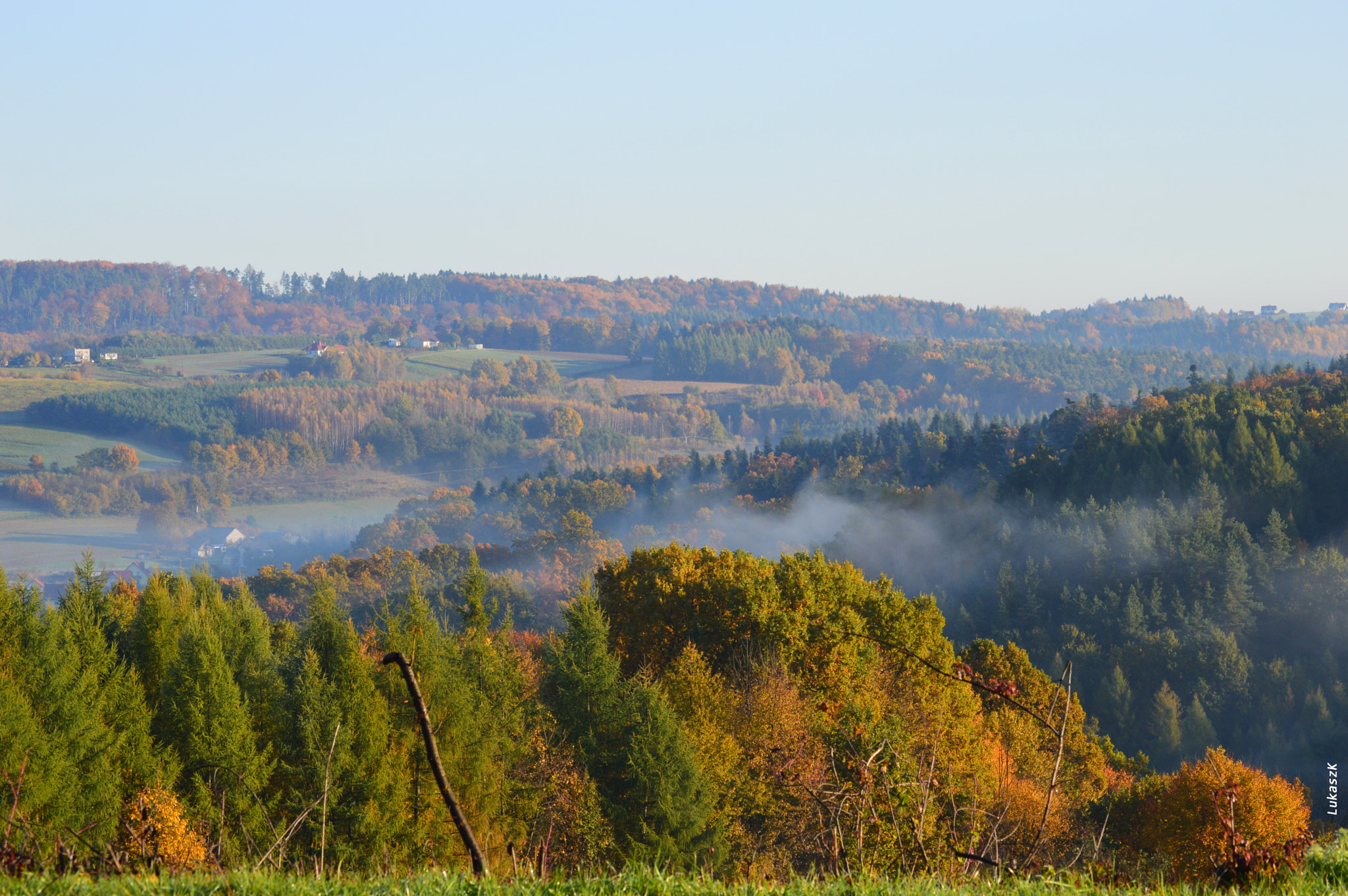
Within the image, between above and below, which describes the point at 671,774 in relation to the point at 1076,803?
above

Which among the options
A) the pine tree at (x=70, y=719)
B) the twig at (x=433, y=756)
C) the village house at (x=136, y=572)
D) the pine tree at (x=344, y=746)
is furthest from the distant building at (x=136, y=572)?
the twig at (x=433, y=756)

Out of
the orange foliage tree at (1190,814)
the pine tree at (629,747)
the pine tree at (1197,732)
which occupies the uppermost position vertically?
the pine tree at (629,747)

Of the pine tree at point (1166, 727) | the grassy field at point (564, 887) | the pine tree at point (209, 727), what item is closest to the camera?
the grassy field at point (564, 887)

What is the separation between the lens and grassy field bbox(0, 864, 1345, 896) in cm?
733

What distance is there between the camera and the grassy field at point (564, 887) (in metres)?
7.33

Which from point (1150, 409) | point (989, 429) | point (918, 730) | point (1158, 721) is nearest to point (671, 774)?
point (918, 730)

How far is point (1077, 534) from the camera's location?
85250mm

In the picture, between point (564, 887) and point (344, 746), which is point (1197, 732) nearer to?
point (344, 746)

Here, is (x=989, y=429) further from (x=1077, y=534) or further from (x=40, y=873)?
(x=40, y=873)

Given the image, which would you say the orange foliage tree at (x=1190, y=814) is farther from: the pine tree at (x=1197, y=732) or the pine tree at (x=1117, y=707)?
the pine tree at (x=1117, y=707)

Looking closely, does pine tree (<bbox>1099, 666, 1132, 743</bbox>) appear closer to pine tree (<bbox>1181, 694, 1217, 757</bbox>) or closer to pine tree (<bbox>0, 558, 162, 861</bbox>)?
pine tree (<bbox>1181, 694, 1217, 757</bbox>)

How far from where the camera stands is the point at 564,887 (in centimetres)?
770

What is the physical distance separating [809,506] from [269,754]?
136 meters

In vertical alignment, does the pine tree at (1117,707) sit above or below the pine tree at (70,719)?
below
